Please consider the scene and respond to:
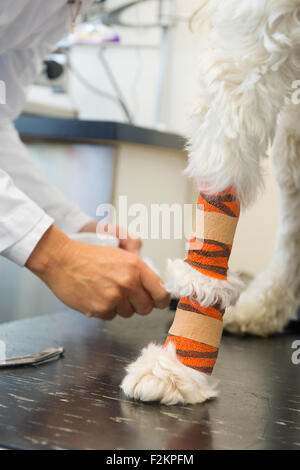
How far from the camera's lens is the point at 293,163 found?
814mm

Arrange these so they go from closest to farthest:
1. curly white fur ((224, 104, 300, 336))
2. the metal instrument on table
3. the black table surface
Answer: the black table surface, the metal instrument on table, curly white fur ((224, 104, 300, 336))

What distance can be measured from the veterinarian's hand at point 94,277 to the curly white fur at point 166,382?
0.16 meters

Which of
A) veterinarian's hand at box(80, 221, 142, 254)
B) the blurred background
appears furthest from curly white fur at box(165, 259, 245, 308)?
the blurred background

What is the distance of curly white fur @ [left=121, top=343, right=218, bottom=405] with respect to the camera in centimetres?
50

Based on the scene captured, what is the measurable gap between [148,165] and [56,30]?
2.26 ft

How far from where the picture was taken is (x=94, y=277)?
0.68 m

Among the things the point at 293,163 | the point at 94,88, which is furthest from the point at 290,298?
the point at 94,88

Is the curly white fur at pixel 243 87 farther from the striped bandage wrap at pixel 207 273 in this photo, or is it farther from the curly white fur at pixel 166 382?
Result: the curly white fur at pixel 166 382

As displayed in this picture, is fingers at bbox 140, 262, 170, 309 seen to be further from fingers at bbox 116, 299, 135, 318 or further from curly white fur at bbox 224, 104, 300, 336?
curly white fur at bbox 224, 104, 300, 336

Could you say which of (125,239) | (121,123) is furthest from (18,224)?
(121,123)

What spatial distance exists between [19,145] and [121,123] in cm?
42

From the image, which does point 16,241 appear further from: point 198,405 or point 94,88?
point 94,88

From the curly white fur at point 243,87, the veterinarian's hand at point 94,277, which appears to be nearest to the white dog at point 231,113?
the curly white fur at point 243,87
